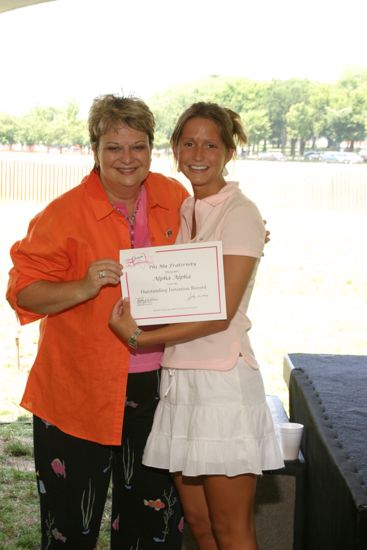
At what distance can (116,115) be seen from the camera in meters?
2.00

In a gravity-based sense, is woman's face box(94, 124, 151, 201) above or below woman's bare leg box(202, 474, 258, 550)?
above

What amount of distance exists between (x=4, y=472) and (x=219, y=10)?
7643 millimetres

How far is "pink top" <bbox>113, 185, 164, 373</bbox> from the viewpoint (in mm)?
2104

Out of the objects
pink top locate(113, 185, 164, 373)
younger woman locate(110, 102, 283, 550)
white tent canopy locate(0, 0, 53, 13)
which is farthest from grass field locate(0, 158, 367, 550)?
white tent canopy locate(0, 0, 53, 13)

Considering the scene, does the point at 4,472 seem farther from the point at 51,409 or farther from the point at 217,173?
the point at 217,173

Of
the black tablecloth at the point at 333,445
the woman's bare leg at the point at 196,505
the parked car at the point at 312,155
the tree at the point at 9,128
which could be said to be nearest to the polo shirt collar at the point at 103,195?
the woman's bare leg at the point at 196,505

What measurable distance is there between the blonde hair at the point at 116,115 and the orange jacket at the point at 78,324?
0.15m

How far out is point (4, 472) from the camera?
13.8 feet

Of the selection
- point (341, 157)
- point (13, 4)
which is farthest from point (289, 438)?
point (341, 157)

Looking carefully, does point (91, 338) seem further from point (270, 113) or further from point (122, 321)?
point (270, 113)

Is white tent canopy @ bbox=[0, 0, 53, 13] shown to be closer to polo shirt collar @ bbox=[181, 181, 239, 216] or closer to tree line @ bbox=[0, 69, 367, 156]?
polo shirt collar @ bbox=[181, 181, 239, 216]

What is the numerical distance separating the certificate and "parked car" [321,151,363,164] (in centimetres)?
914

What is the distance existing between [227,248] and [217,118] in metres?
0.35

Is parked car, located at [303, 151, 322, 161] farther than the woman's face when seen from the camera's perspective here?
Yes
